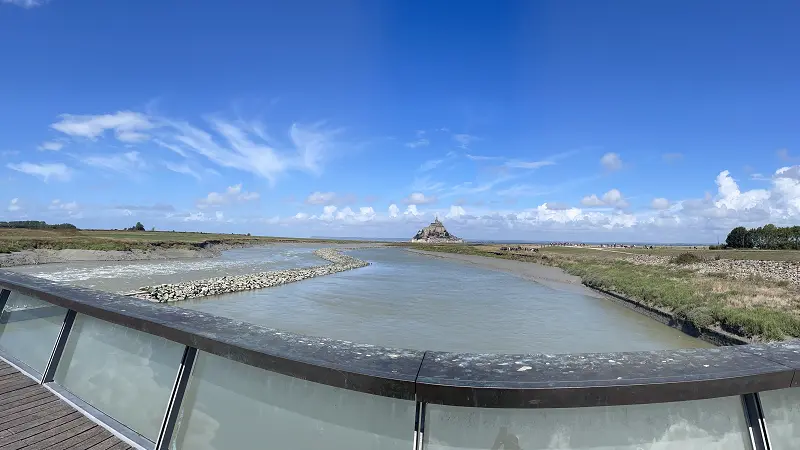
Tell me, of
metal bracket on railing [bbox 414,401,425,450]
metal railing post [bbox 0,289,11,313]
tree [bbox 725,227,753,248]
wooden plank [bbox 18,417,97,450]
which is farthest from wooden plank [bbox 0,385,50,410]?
tree [bbox 725,227,753,248]

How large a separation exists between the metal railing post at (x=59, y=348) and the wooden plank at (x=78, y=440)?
110cm

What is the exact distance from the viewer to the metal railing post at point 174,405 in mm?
2445

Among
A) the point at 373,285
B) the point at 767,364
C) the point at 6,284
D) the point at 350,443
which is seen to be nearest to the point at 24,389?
the point at 6,284

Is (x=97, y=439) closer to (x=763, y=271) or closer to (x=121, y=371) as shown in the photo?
(x=121, y=371)

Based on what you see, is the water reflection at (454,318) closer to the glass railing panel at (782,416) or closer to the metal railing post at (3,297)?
the metal railing post at (3,297)

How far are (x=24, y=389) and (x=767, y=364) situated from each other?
540cm

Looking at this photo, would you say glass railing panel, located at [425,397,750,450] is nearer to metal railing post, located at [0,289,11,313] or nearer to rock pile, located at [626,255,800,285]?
metal railing post, located at [0,289,11,313]

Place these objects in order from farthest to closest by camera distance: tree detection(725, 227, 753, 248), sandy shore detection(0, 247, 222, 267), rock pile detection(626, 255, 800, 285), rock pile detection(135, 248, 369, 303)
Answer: tree detection(725, 227, 753, 248) < sandy shore detection(0, 247, 222, 267) < rock pile detection(626, 255, 800, 285) < rock pile detection(135, 248, 369, 303)

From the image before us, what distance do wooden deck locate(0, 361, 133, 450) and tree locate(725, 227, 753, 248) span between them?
11295 centimetres

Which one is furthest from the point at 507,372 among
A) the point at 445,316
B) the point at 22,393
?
the point at 445,316

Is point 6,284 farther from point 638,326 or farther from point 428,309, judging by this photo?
point 638,326

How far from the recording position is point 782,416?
193 centimetres

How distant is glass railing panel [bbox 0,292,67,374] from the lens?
12.5 ft

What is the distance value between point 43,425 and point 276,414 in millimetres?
2215
